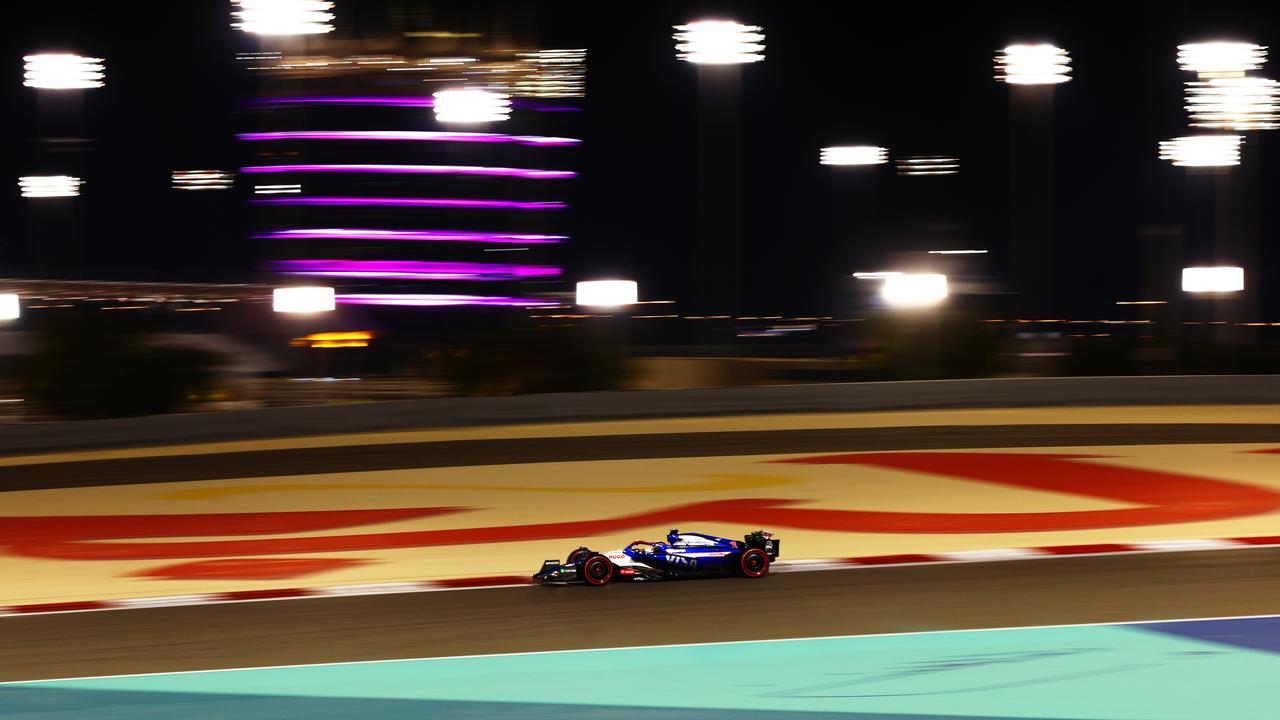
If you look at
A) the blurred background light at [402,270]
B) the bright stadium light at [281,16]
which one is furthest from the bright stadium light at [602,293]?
the blurred background light at [402,270]

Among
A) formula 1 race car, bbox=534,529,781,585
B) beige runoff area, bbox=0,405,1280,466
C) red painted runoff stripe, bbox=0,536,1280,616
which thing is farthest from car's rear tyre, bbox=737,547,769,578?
beige runoff area, bbox=0,405,1280,466

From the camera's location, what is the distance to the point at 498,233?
7350 cm

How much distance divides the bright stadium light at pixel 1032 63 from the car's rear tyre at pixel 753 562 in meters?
30.3

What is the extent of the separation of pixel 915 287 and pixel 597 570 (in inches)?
1117

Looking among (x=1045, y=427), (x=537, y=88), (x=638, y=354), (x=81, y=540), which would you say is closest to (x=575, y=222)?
(x=537, y=88)

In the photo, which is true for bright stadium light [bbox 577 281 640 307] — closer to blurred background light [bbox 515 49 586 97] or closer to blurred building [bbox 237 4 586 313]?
blurred building [bbox 237 4 586 313]

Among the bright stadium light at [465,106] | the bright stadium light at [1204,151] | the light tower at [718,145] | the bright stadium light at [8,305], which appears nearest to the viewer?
the light tower at [718,145]

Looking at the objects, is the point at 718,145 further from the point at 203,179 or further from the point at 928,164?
the point at 203,179

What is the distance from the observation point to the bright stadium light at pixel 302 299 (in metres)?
46.8

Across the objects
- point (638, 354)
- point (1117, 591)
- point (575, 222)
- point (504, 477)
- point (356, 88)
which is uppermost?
point (575, 222)

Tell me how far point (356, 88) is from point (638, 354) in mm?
33074

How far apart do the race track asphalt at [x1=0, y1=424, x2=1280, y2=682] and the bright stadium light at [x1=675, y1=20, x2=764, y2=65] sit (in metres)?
26.1

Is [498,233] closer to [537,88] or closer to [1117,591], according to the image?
Answer: [537,88]

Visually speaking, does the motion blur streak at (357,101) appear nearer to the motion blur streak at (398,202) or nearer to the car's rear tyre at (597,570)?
the motion blur streak at (398,202)
